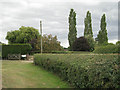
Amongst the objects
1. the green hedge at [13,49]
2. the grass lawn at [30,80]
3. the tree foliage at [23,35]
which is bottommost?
the grass lawn at [30,80]

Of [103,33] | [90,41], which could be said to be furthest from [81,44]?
[103,33]

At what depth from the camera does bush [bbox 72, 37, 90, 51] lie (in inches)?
1280

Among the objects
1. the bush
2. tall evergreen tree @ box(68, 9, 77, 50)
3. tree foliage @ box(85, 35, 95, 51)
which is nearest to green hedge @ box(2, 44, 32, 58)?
the bush

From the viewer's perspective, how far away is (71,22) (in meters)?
35.9

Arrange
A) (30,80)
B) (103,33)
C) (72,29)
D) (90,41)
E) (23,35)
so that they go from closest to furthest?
1. (30,80)
2. (90,41)
3. (72,29)
4. (103,33)
5. (23,35)

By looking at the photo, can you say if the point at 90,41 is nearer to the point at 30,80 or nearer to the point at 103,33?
the point at 103,33

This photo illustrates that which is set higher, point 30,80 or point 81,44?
point 81,44

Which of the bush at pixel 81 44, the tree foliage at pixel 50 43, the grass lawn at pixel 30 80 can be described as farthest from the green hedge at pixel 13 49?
the bush at pixel 81 44

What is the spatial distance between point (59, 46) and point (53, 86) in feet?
72.3

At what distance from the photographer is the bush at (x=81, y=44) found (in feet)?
107

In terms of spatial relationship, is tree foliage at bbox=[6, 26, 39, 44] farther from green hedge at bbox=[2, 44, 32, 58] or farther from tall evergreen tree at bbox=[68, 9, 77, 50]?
green hedge at bbox=[2, 44, 32, 58]

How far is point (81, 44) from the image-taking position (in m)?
32.4

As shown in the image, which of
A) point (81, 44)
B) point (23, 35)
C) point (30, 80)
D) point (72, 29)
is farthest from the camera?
point (23, 35)

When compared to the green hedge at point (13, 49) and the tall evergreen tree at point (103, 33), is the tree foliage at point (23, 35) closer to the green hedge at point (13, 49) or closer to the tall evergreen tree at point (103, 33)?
the tall evergreen tree at point (103, 33)
